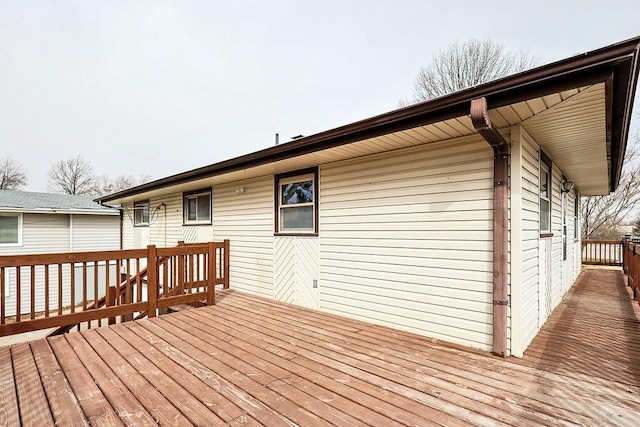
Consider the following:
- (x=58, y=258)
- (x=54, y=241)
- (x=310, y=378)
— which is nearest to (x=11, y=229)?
(x=54, y=241)

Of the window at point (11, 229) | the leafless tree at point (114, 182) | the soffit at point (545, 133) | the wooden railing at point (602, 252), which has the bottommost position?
the wooden railing at point (602, 252)

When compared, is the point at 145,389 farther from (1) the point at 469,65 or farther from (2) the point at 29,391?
(1) the point at 469,65

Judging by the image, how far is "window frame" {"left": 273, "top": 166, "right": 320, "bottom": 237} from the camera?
16.0ft

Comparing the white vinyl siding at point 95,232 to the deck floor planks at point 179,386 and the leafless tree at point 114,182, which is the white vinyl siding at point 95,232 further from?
the leafless tree at point 114,182

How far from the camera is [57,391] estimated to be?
7.63 ft

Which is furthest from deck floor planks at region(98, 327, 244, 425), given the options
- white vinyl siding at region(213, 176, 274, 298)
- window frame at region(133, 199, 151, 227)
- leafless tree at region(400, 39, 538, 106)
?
leafless tree at region(400, 39, 538, 106)

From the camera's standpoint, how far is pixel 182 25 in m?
8.13

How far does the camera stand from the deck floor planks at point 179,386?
204cm

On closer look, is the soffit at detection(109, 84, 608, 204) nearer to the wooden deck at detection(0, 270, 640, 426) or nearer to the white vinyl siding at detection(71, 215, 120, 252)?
the wooden deck at detection(0, 270, 640, 426)

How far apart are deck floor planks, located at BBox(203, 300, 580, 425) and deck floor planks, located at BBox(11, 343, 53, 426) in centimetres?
226

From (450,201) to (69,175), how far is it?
38.8 meters

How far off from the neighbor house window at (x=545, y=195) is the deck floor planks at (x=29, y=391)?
5052 mm

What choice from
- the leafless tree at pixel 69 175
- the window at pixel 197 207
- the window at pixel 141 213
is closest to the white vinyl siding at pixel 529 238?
the window at pixel 197 207

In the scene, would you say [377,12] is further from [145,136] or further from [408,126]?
[145,136]
